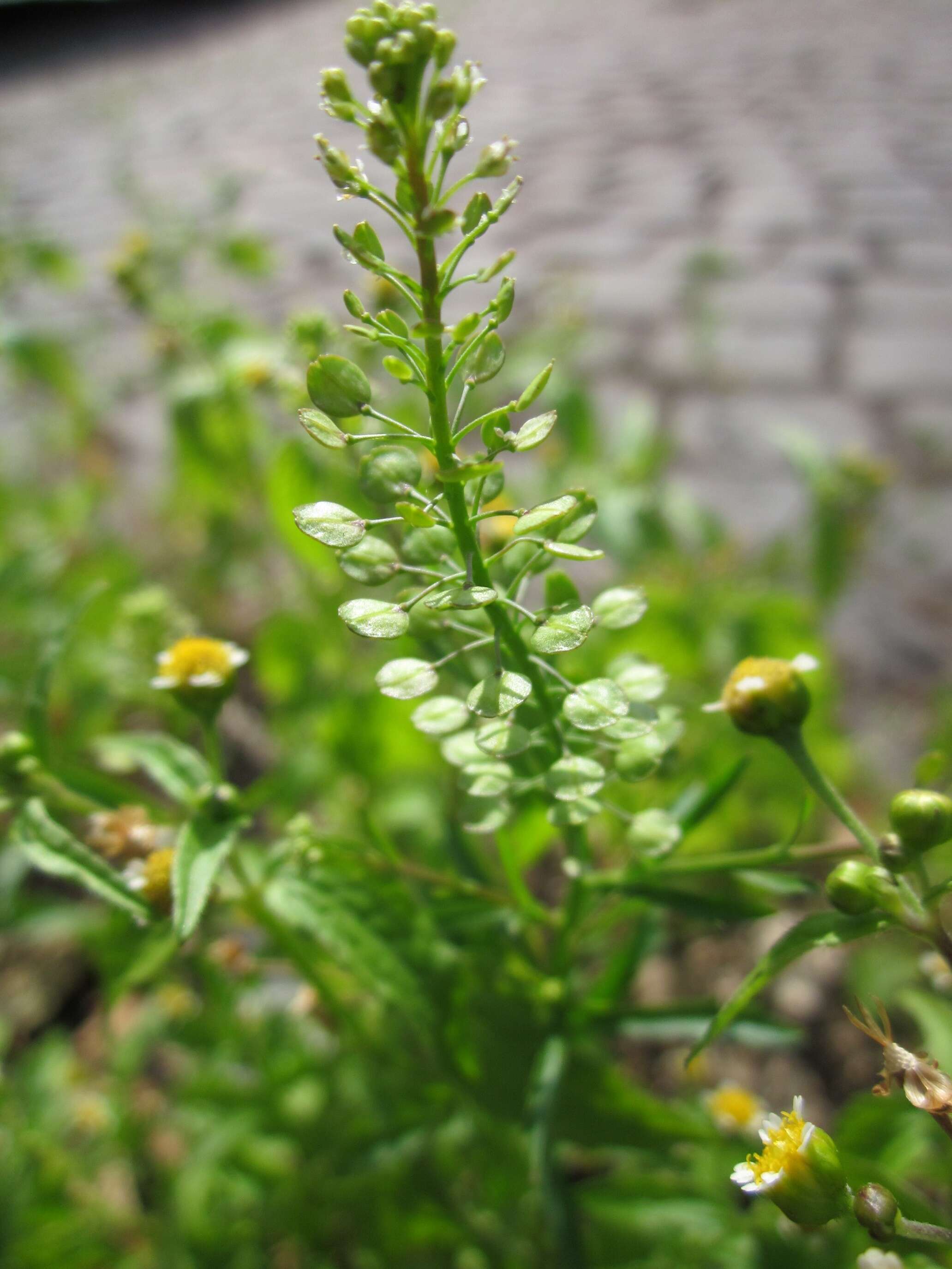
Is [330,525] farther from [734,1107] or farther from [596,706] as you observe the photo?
[734,1107]

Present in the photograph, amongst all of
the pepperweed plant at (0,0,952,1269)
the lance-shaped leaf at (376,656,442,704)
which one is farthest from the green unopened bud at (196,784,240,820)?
the lance-shaped leaf at (376,656,442,704)

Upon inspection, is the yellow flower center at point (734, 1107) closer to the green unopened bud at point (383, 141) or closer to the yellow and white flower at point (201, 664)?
the yellow and white flower at point (201, 664)

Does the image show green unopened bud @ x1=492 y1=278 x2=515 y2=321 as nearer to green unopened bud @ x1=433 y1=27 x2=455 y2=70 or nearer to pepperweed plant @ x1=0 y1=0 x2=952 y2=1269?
pepperweed plant @ x1=0 y1=0 x2=952 y2=1269

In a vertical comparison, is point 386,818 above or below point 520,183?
below

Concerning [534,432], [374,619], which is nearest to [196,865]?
[374,619]

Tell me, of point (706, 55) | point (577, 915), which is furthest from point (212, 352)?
point (706, 55)

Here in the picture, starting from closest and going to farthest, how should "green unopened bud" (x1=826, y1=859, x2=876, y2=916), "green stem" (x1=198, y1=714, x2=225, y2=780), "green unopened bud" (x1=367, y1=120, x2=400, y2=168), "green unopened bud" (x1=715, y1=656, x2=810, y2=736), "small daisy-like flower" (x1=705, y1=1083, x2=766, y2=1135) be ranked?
"green unopened bud" (x1=367, y1=120, x2=400, y2=168), "green unopened bud" (x1=826, y1=859, x2=876, y2=916), "green unopened bud" (x1=715, y1=656, x2=810, y2=736), "green stem" (x1=198, y1=714, x2=225, y2=780), "small daisy-like flower" (x1=705, y1=1083, x2=766, y2=1135)

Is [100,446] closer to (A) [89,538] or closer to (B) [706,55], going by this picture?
(A) [89,538]
